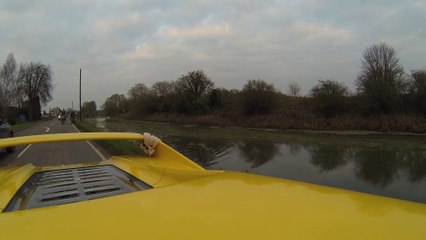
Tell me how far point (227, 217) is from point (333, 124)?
38.6m

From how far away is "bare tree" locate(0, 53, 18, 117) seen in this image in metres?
49.2

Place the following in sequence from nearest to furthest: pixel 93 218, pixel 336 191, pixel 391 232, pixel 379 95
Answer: pixel 391 232 → pixel 93 218 → pixel 336 191 → pixel 379 95

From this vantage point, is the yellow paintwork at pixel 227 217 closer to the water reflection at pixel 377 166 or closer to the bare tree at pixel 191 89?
the water reflection at pixel 377 166

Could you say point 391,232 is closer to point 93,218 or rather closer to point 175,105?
point 93,218

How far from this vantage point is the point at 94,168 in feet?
12.2

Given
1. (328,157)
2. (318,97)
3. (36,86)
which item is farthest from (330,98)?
(36,86)

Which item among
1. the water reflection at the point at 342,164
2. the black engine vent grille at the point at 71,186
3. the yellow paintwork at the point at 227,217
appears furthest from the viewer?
the water reflection at the point at 342,164

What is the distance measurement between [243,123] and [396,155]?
97.5 ft

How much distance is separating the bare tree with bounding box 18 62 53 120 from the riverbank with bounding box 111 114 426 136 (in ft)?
128

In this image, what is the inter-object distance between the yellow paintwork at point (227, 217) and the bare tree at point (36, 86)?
77.2 meters

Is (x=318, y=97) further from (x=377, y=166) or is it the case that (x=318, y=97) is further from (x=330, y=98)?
(x=377, y=166)

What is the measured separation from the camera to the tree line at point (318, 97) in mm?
37562

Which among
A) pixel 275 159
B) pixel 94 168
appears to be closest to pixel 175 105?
pixel 275 159

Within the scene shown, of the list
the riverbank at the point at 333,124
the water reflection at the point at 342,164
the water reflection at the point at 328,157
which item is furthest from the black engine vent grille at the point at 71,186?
the riverbank at the point at 333,124
